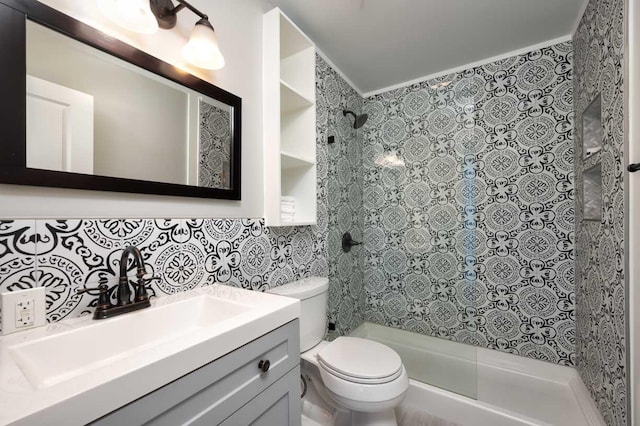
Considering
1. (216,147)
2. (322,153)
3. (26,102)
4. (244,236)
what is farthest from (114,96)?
(322,153)

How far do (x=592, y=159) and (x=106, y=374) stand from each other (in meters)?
2.22

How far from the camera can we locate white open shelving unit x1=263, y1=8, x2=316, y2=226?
4.79ft

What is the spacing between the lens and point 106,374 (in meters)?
0.50

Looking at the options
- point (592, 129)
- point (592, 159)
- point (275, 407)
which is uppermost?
point (592, 129)

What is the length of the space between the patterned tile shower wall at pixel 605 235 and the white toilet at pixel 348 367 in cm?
93

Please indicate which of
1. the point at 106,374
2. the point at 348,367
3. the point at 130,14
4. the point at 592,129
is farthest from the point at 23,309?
the point at 592,129

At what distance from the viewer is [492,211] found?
2.05m

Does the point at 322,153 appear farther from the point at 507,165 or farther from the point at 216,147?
the point at 507,165

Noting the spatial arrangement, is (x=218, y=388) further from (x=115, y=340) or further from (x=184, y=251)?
(x=184, y=251)

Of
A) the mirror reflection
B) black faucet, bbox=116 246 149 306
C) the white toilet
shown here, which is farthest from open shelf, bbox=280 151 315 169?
black faucet, bbox=116 246 149 306

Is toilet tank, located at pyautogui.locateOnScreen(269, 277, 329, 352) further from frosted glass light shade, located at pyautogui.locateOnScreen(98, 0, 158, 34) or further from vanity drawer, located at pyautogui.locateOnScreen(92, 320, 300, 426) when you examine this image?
frosted glass light shade, located at pyautogui.locateOnScreen(98, 0, 158, 34)

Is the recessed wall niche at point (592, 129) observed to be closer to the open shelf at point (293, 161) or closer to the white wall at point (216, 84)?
the open shelf at point (293, 161)

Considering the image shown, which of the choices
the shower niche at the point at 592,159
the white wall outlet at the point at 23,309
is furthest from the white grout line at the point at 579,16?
the white wall outlet at the point at 23,309

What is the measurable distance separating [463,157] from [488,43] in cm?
80
